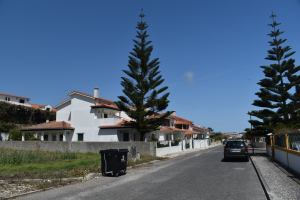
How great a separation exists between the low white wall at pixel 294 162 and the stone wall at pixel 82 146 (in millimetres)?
12237

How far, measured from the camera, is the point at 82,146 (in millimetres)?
23656

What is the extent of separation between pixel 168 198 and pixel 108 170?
5.10 m

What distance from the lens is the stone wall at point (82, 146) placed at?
22.0 metres

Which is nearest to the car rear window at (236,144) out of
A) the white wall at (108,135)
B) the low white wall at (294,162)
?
the low white wall at (294,162)

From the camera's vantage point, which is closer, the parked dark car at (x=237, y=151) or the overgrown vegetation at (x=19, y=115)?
the parked dark car at (x=237, y=151)

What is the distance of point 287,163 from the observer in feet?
43.0

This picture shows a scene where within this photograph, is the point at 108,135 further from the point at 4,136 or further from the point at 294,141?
the point at 294,141

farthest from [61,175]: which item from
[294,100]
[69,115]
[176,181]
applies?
[69,115]

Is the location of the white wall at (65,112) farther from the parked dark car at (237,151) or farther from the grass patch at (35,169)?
the parked dark car at (237,151)

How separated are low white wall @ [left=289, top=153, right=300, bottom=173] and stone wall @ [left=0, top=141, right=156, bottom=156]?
12.2m

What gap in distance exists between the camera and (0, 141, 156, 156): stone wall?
22042 mm

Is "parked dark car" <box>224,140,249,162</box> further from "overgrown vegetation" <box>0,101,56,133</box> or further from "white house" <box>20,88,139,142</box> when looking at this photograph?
"overgrown vegetation" <box>0,101,56,133</box>

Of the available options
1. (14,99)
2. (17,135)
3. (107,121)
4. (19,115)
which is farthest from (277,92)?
(14,99)

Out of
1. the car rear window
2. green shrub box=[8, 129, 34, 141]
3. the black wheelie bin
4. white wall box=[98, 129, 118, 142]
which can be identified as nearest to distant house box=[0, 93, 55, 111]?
green shrub box=[8, 129, 34, 141]
